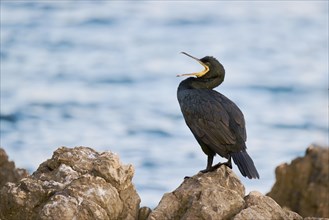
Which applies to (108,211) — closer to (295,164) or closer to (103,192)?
(103,192)

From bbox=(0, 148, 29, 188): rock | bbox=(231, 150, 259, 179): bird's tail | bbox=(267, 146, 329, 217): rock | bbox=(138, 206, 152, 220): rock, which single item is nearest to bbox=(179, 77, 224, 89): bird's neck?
bbox=(231, 150, 259, 179): bird's tail

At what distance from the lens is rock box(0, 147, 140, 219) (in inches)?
392

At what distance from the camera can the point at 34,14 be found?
4850 centimetres

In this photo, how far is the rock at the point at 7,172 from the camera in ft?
43.9

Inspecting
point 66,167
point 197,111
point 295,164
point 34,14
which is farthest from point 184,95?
point 34,14

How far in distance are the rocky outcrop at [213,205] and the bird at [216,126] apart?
992 mm

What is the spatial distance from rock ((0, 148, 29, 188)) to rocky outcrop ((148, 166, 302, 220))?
3.37 meters

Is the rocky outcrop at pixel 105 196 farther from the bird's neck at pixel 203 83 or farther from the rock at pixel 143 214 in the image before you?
the bird's neck at pixel 203 83

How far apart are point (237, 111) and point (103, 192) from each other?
2.26 meters

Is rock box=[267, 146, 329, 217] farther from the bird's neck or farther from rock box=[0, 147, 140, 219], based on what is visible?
rock box=[0, 147, 140, 219]

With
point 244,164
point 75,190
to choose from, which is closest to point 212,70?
point 244,164

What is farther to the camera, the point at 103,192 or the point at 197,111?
the point at 197,111

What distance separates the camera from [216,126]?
11820mm

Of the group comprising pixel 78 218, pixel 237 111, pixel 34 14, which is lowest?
pixel 78 218
